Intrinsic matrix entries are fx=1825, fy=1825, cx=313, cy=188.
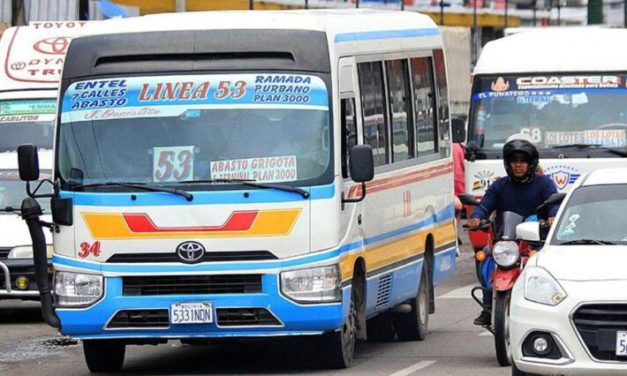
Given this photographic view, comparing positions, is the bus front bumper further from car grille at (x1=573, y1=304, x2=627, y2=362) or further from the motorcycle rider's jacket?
car grille at (x1=573, y1=304, x2=627, y2=362)

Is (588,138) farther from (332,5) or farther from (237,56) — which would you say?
(332,5)

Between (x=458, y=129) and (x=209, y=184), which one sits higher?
(x=209, y=184)

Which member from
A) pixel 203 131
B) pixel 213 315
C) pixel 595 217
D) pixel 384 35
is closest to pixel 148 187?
pixel 203 131

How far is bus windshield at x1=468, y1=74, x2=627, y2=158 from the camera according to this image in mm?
21578

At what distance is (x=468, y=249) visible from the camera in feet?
91.9

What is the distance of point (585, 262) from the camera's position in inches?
412

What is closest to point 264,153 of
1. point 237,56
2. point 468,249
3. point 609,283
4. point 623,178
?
point 237,56

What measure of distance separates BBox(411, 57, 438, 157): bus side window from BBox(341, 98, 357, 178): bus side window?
236cm

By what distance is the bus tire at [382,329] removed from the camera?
16.0 metres

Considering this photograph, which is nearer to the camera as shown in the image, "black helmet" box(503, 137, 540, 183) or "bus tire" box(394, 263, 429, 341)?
"black helmet" box(503, 137, 540, 183)

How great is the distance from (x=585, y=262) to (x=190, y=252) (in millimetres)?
3256

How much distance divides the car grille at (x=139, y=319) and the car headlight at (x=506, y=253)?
2329 millimetres

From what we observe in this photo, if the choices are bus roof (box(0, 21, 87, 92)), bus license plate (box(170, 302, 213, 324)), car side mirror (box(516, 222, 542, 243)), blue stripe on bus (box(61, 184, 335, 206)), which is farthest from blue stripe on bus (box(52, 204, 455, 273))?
bus roof (box(0, 21, 87, 92))

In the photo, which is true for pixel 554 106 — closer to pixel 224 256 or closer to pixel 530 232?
pixel 224 256
